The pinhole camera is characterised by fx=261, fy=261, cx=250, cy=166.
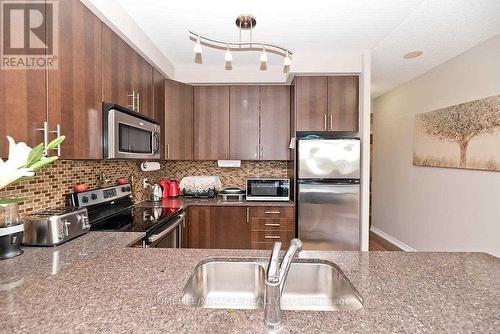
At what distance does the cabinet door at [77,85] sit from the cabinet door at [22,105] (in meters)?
0.06

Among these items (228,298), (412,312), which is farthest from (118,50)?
(412,312)

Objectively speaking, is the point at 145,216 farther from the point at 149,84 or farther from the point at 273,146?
the point at 273,146

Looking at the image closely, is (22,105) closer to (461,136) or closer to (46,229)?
(46,229)

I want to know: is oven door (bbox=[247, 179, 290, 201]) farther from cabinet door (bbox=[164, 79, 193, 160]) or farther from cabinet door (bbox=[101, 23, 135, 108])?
cabinet door (bbox=[101, 23, 135, 108])

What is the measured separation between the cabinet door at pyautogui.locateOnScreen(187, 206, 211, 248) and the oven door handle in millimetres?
287

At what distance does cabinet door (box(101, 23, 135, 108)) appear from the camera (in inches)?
68.9

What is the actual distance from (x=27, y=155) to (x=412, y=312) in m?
1.32

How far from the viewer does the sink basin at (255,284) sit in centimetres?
112

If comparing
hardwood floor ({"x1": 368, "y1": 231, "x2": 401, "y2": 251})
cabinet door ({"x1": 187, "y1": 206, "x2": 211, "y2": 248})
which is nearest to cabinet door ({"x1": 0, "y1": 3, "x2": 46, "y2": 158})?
cabinet door ({"x1": 187, "y1": 206, "x2": 211, "y2": 248})

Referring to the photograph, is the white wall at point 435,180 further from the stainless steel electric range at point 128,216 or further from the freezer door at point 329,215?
the stainless steel electric range at point 128,216

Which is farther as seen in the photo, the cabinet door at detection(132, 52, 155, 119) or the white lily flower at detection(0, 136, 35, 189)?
the cabinet door at detection(132, 52, 155, 119)

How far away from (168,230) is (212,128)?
149 centimetres

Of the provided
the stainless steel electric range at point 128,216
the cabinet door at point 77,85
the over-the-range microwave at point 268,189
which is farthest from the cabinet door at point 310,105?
the cabinet door at point 77,85

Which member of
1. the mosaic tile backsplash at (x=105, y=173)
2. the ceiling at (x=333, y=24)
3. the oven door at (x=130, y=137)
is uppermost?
the ceiling at (x=333, y=24)
